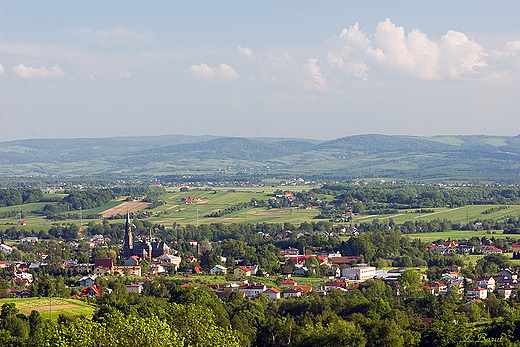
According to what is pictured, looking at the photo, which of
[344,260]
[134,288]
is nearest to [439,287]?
[344,260]

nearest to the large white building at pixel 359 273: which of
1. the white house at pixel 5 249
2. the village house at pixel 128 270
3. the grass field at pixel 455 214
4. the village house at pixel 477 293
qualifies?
the village house at pixel 477 293

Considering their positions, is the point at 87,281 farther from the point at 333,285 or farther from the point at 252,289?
the point at 333,285

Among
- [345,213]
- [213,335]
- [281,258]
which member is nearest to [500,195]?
[345,213]

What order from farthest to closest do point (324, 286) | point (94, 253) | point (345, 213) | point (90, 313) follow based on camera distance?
point (345, 213) → point (94, 253) → point (324, 286) → point (90, 313)

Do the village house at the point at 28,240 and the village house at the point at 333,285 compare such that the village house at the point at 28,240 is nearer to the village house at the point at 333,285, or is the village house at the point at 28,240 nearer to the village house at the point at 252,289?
the village house at the point at 252,289

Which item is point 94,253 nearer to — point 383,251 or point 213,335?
point 383,251

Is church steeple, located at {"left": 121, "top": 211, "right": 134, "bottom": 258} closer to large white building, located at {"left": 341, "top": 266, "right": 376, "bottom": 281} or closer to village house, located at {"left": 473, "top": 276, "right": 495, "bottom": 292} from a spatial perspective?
large white building, located at {"left": 341, "top": 266, "right": 376, "bottom": 281}

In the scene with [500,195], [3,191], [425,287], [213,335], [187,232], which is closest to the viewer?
[213,335]

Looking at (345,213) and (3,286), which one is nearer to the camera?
(3,286)
